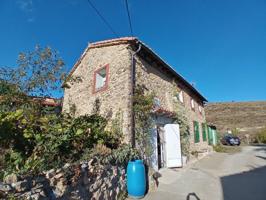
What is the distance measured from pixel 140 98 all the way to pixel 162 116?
1.89 m

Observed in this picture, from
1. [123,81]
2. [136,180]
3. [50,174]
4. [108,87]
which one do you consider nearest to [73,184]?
[50,174]

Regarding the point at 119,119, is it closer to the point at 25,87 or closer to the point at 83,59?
the point at 25,87

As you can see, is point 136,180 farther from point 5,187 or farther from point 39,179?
point 5,187

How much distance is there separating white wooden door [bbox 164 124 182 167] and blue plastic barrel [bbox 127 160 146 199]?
11.0 ft

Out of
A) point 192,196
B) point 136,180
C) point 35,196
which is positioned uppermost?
point 35,196

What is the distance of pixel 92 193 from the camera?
160 inches

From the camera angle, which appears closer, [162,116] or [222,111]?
[162,116]

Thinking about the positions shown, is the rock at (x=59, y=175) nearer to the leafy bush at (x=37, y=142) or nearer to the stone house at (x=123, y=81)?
the leafy bush at (x=37, y=142)

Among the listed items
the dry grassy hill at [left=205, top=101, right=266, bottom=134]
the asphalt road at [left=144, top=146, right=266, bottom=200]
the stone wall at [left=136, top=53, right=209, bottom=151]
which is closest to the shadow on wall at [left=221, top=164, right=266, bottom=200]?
the asphalt road at [left=144, top=146, right=266, bottom=200]

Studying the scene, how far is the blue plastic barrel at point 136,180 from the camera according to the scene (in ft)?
16.1

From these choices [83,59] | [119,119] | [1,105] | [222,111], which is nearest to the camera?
[1,105]

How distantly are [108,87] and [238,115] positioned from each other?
1488 inches

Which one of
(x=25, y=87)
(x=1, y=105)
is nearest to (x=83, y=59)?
(x=25, y=87)

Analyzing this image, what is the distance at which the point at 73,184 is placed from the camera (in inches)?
143
